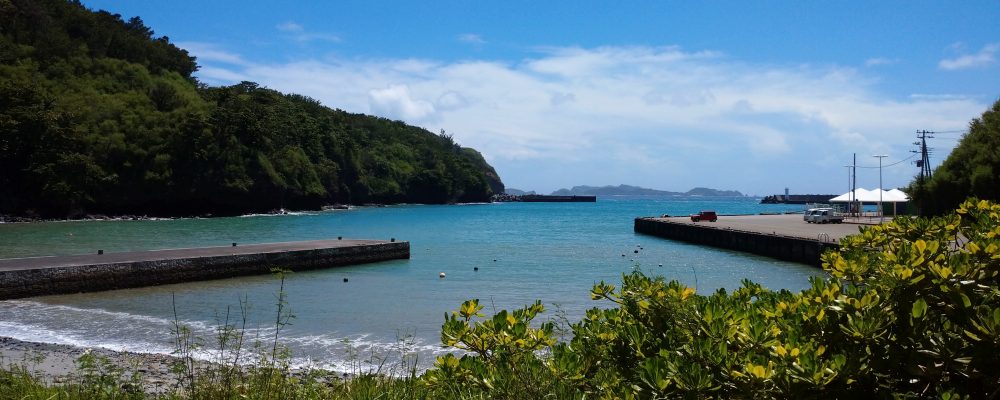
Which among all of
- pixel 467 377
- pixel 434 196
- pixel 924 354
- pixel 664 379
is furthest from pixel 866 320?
pixel 434 196

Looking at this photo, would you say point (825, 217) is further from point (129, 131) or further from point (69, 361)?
point (129, 131)

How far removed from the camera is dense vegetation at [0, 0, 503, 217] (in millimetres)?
65000

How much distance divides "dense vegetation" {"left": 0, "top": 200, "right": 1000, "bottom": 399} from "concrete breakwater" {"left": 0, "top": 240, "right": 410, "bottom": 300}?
51.6 ft

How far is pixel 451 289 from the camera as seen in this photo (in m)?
21.1

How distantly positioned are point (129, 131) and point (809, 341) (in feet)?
281

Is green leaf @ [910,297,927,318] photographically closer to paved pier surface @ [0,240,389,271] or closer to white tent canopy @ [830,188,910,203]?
paved pier surface @ [0,240,389,271]

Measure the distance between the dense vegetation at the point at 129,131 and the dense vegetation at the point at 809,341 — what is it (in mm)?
74221

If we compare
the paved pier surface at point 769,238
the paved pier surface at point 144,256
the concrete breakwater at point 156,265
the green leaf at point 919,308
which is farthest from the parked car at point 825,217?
the green leaf at point 919,308

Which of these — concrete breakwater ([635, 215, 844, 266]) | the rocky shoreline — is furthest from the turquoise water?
concrete breakwater ([635, 215, 844, 266])

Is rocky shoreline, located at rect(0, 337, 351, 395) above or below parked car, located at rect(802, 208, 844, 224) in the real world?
below

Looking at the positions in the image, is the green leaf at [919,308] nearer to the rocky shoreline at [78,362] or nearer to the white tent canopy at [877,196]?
the rocky shoreline at [78,362]

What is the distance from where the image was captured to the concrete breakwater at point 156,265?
18.0 m

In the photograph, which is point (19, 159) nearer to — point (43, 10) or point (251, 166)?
point (251, 166)

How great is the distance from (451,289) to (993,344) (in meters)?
19.2
